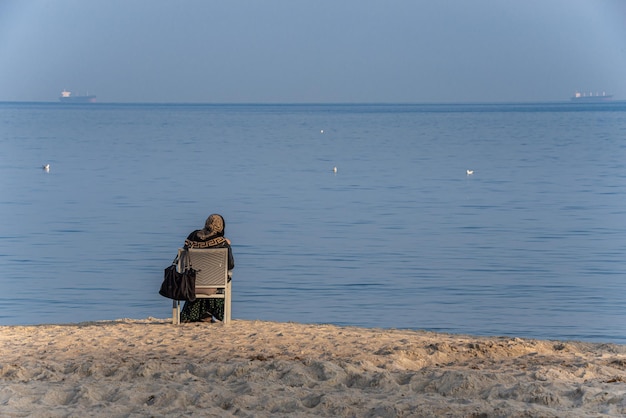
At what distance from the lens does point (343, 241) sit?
1745 cm

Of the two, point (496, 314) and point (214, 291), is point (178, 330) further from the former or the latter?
point (496, 314)

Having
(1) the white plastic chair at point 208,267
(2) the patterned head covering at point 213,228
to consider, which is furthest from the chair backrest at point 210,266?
(2) the patterned head covering at point 213,228

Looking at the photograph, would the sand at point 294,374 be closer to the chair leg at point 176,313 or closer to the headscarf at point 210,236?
the chair leg at point 176,313

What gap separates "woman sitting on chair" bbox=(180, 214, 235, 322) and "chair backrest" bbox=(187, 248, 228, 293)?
0.67ft

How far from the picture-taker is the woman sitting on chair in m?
9.46

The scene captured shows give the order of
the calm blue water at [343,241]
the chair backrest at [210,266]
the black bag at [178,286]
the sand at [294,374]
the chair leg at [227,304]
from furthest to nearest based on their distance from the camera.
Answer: the calm blue water at [343,241], the chair leg at [227,304], the chair backrest at [210,266], the black bag at [178,286], the sand at [294,374]

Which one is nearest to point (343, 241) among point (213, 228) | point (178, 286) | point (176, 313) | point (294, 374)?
point (213, 228)

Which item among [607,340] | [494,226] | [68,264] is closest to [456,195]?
[494,226]

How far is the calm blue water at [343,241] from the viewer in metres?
12.1

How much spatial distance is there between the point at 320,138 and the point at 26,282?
48.8 m

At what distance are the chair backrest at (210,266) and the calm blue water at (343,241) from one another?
221cm

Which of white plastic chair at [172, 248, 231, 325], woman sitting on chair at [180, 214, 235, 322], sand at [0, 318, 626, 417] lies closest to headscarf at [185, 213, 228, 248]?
woman sitting on chair at [180, 214, 235, 322]

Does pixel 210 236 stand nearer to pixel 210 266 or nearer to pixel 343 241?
pixel 210 266

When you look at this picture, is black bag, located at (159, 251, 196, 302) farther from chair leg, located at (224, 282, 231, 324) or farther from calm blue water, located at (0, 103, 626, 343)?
calm blue water, located at (0, 103, 626, 343)
